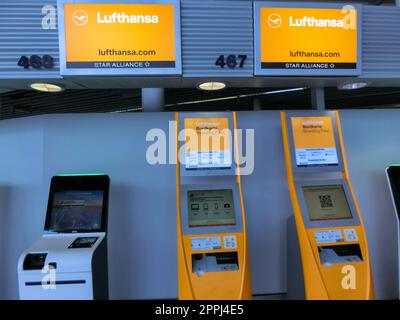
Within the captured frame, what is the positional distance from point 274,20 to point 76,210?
7.35 ft

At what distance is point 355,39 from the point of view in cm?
274

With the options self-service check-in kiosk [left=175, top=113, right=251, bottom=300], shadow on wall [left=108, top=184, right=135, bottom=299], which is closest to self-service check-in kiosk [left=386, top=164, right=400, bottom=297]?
self-service check-in kiosk [left=175, top=113, right=251, bottom=300]

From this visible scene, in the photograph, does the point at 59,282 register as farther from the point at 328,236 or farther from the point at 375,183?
the point at 375,183

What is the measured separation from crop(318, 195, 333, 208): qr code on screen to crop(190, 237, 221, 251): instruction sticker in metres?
0.88

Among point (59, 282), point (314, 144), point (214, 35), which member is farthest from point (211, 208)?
point (214, 35)

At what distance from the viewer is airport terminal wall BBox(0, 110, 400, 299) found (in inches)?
119

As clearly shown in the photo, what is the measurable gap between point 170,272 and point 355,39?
2715mm

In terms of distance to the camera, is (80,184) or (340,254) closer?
(340,254)

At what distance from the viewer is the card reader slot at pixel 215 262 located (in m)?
2.15

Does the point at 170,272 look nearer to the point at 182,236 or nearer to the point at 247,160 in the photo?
the point at 182,236

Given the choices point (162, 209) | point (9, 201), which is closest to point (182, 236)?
point (162, 209)

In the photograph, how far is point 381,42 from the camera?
2.89 m

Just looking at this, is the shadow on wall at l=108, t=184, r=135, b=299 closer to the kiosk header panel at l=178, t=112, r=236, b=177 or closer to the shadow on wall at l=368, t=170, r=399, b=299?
the kiosk header panel at l=178, t=112, r=236, b=177

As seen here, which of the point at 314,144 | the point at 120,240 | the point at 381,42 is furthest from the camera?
the point at 120,240
